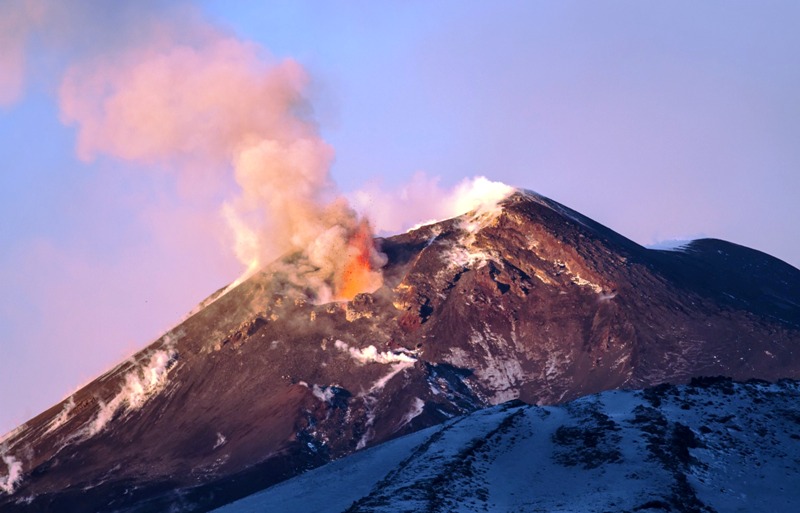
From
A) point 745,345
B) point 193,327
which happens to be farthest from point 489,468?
point 193,327

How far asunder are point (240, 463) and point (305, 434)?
10.2 meters

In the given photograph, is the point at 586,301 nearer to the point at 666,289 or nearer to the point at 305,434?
the point at 666,289

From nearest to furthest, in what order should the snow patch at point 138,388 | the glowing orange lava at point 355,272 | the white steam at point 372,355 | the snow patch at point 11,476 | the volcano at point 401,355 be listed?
the volcano at point 401,355
the snow patch at point 11,476
the white steam at point 372,355
the snow patch at point 138,388
the glowing orange lava at point 355,272

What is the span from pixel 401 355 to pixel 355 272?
1089 inches

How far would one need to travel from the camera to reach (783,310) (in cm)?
16675

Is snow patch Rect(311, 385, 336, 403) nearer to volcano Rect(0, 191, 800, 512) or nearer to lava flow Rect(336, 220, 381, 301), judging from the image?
volcano Rect(0, 191, 800, 512)

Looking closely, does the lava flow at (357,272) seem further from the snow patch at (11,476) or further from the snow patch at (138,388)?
the snow patch at (11,476)

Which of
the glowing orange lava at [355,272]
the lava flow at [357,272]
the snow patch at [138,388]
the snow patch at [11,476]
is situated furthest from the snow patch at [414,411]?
the snow patch at [11,476]

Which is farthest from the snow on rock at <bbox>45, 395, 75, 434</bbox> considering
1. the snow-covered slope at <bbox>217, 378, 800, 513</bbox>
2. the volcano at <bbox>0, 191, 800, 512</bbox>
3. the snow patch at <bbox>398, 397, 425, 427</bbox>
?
the snow-covered slope at <bbox>217, 378, 800, 513</bbox>

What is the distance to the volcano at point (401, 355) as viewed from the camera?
478 ft

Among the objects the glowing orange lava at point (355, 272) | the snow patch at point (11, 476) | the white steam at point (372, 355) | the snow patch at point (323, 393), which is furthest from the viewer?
the glowing orange lava at point (355, 272)

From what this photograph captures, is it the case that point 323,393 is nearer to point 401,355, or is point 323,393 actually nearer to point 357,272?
point 401,355

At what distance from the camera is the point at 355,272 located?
612ft

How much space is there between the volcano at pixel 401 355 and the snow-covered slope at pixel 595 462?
68212mm
